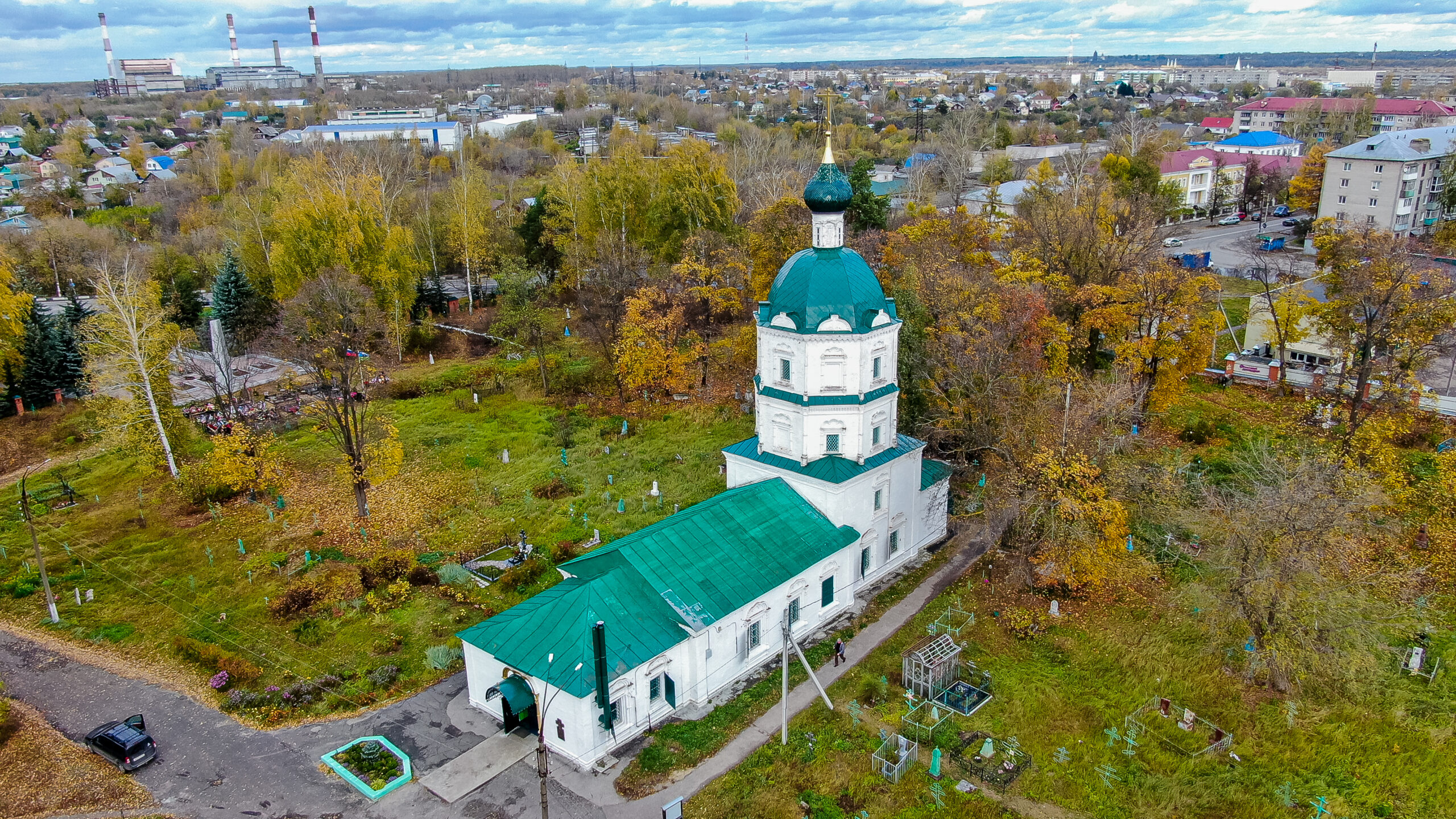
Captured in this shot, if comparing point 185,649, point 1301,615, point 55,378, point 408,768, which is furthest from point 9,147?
point 1301,615

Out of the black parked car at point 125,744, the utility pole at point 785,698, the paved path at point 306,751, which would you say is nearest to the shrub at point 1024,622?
the paved path at point 306,751

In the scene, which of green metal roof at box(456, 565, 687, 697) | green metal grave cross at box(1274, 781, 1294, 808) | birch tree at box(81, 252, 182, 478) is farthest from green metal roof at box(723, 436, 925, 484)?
birch tree at box(81, 252, 182, 478)

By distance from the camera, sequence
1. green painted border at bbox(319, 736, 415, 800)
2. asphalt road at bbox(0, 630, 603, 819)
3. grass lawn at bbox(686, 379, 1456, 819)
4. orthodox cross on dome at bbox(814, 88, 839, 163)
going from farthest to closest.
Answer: orthodox cross on dome at bbox(814, 88, 839, 163), green painted border at bbox(319, 736, 415, 800), asphalt road at bbox(0, 630, 603, 819), grass lawn at bbox(686, 379, 1456, 819)

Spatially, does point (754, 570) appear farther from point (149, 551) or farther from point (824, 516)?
point (149, 551)

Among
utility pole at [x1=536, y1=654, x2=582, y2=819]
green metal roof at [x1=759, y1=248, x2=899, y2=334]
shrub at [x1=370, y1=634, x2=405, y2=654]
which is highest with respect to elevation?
green metal roof at [x1=759, y1=248, x2=899, y2=334]

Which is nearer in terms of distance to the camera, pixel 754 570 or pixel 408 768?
pixel 408 768

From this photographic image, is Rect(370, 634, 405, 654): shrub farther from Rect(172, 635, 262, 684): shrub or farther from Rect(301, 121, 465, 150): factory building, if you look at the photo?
Rect(301, 121, 465, 150): factory building
